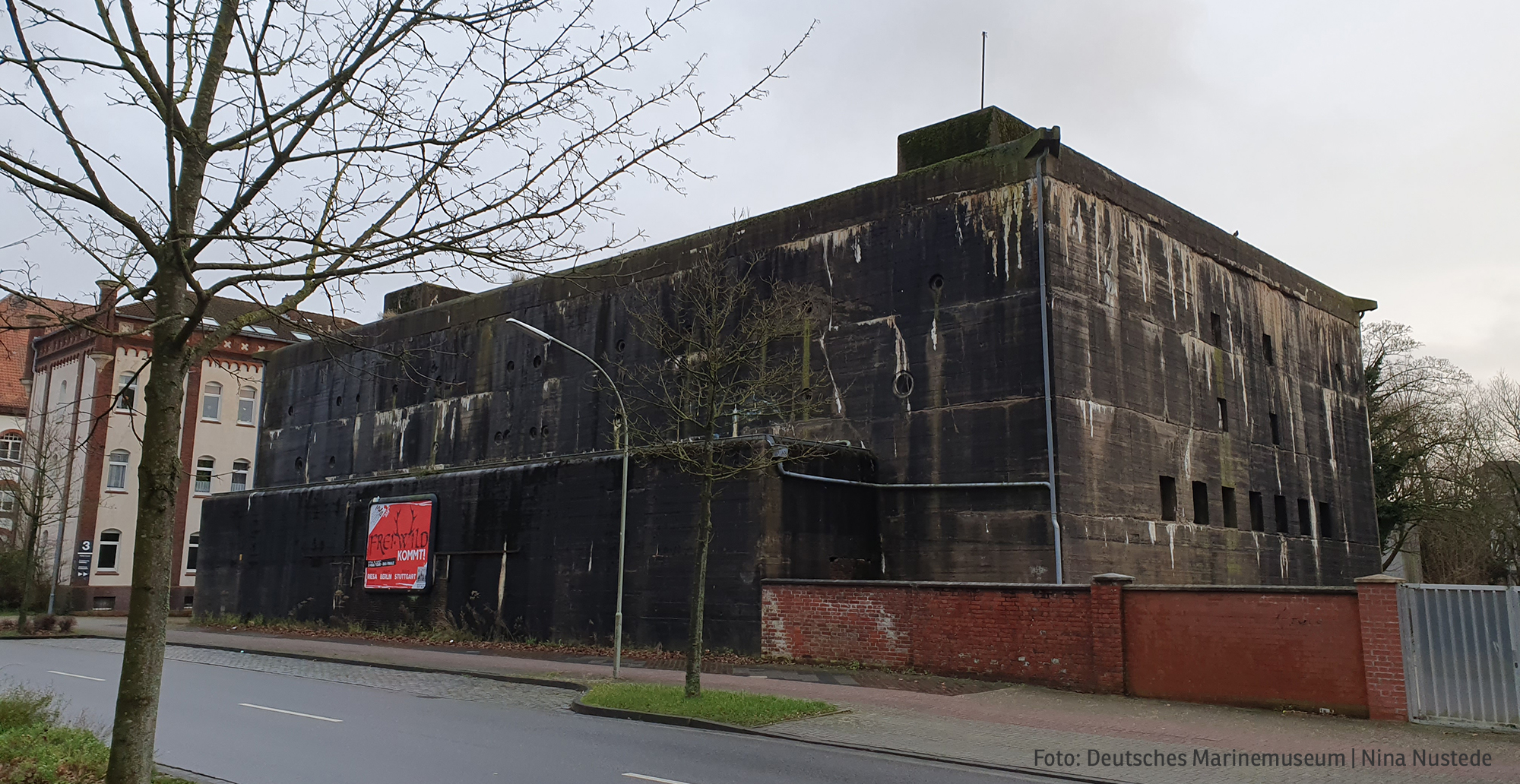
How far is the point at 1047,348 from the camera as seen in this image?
23438 mm

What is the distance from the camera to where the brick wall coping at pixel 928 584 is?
17391mm

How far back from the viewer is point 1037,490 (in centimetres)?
2306

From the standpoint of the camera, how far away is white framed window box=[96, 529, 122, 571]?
147 ft

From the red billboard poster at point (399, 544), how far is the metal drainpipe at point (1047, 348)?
58.1 feet

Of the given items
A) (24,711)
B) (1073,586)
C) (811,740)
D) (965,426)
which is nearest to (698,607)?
(811,740)

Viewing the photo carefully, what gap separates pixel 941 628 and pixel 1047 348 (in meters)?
7.79

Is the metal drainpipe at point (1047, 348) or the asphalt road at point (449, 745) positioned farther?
the metal drainpipe at point (1047, 348)

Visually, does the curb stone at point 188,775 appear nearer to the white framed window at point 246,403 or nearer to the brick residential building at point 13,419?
the brick residential building at point 13,419

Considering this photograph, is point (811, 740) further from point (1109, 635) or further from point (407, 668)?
point (407, 668)

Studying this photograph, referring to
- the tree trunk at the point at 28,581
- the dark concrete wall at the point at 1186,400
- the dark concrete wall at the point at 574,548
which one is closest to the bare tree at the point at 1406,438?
the dark concrete wall at the point at 1186,400

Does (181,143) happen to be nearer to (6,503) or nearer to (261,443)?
(261,443)

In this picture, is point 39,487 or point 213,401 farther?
point 213,401

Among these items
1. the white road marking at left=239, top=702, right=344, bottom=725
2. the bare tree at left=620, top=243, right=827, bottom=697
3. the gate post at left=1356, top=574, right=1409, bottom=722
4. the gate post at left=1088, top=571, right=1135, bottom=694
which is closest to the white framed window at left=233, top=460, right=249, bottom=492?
the bare tree at left=620, top=243, right=827, bottom=697

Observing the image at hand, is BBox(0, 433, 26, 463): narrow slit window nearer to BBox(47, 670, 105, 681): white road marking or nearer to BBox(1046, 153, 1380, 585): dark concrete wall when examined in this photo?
BBox(47, 670, 105, 681): white road marking
